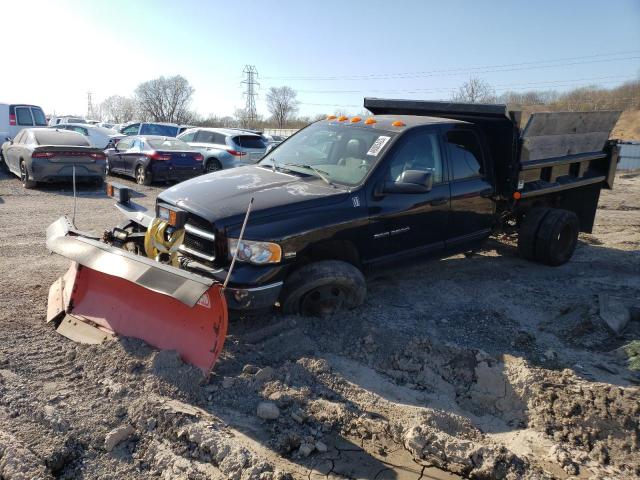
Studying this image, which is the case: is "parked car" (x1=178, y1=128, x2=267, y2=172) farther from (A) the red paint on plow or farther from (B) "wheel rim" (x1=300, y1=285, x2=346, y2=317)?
(B) "wheel rim" (x1=300, y1=285, x2=346, y2=317)

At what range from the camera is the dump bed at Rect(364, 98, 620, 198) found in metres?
6.18

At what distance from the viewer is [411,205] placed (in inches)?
203

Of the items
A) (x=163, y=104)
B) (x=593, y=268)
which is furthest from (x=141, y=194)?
(x=163, y=104)

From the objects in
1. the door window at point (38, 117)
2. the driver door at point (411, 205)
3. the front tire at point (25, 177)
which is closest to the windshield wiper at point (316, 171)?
the driver door at point (411, 205)

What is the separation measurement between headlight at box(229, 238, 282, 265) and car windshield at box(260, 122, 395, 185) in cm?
114

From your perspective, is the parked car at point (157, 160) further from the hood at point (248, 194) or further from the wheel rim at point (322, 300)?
the wheel rim at point (322, 300)

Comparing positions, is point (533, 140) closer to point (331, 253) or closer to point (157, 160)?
point (331, 253)

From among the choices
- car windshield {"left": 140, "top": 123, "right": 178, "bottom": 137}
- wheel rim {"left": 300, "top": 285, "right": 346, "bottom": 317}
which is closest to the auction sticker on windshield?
wheel rim {"left": 300, "top": 285, "right": 346, "bottom": 317}

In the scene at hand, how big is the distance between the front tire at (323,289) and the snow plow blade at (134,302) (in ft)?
2.99

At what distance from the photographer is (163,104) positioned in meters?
84.4

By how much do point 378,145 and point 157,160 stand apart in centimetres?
1081

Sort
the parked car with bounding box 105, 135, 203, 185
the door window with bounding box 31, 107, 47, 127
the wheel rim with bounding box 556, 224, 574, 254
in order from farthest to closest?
1. the door window with bounding box 31, 107, 47, 127
2. the parked car with bounding box 105, 135, 203, 185
3. the wheel rim with bounding box 556, 224, 574, 254

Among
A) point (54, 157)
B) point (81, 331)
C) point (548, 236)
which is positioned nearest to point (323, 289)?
point (81, 331)

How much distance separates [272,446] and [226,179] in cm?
272
